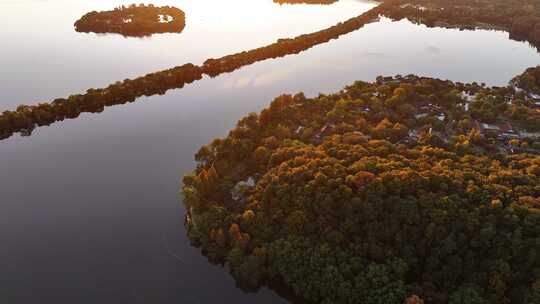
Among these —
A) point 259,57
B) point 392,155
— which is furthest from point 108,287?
point 259,57

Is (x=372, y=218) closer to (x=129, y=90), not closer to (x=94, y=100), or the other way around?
(x=94, y=100)

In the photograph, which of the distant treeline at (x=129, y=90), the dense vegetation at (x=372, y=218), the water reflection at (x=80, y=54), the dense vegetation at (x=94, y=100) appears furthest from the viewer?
the water reflection at (x=80, y=54)

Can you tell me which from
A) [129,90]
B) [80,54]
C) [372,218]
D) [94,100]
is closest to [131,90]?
[129,90]

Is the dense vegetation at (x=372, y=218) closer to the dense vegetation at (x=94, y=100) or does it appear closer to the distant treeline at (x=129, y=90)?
the dense vegetation at (x=94, y=100)

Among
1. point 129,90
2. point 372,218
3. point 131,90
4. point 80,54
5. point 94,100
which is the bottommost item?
point 372,218

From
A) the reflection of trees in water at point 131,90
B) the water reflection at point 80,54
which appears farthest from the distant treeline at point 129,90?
the water reflection at point 80,54

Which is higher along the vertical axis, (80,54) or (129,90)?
(80,54)

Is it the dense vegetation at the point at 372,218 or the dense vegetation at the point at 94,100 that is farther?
the dense vegetation at the point at 94,100
